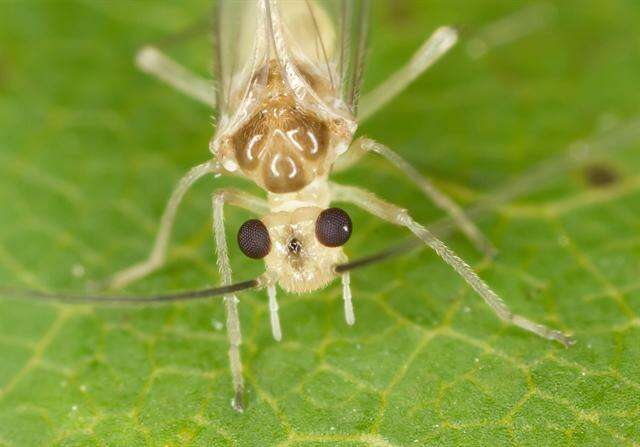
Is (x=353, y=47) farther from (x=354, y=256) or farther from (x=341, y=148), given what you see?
(x=354, y=256)

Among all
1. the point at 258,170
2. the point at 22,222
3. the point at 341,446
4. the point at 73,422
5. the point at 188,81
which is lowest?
the point at 341,446

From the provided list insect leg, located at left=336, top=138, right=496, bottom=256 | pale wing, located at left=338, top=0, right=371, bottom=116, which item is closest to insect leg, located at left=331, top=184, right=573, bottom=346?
insect leg, located at left=336, top=138, right=496, bottom=256

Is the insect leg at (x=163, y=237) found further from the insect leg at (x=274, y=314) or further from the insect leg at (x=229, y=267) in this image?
the insect leg at (x=274, y=314)

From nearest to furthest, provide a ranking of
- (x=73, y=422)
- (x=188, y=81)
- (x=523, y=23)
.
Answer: (x=73, y=422) → (x=188, y=81) → (x=523, y=23)

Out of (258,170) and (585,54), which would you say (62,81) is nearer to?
(258,170)

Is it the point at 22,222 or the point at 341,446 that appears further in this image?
the point at 22,222

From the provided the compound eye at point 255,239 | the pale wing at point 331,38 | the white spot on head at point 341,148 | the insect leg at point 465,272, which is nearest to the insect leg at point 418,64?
the pale wing at point 331,38

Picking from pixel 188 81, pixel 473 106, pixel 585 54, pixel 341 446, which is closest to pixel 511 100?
pixel 473 106

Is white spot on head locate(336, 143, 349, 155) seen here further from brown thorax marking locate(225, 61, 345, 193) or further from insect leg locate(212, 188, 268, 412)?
insect leg locate(212, 188, 268, 412)
